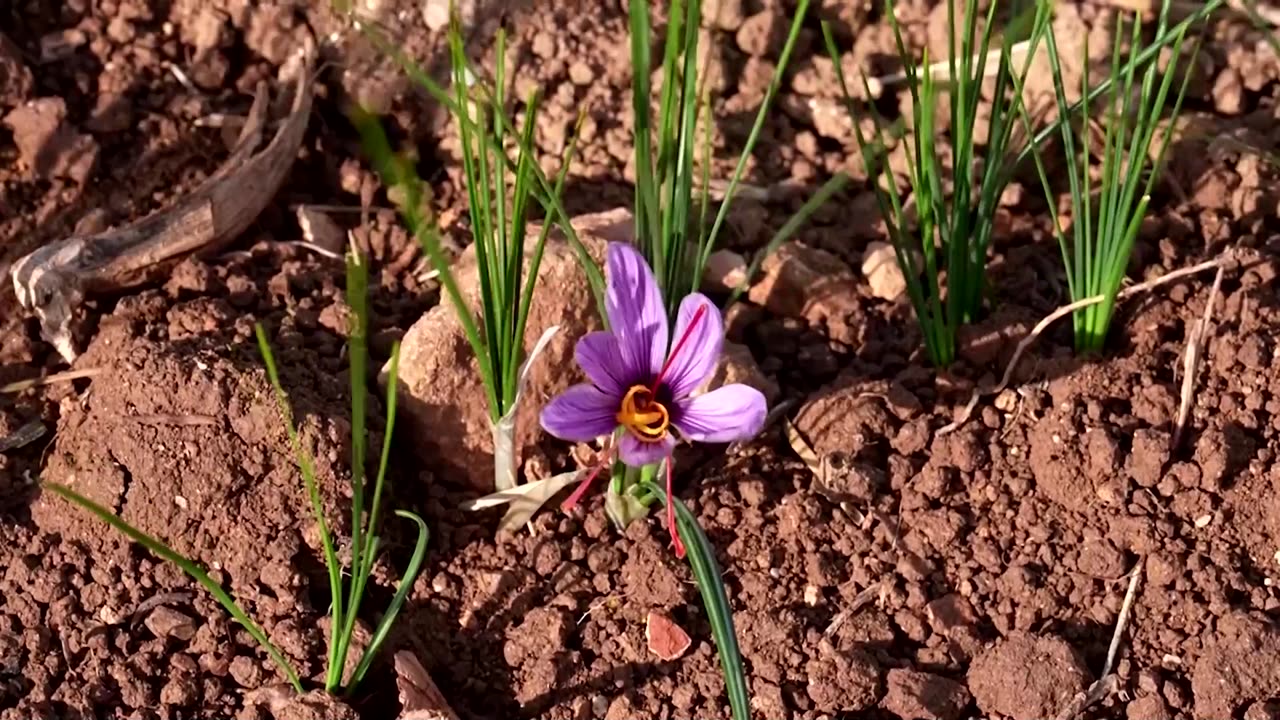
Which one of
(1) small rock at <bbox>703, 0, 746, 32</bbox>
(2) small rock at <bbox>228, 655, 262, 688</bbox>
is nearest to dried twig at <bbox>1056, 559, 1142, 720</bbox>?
(2) small rock at <bbox>228, 655, 262, 688</bbox>

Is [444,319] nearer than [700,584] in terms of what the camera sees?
No

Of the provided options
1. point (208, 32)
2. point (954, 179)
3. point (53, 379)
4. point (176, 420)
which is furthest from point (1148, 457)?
point (208, 32)

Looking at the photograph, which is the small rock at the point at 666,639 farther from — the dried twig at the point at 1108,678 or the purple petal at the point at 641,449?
the dried twig at the point at 1108,678

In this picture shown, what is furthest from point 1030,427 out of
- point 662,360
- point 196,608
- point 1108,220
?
point 196,608

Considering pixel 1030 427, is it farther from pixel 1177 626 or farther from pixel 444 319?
pixel 444 319

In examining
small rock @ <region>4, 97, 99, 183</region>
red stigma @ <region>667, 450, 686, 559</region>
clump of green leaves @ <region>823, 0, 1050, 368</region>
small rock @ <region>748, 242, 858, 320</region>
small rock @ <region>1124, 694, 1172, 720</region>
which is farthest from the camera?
small rock @ <region>4, 97, 99, 183</region>

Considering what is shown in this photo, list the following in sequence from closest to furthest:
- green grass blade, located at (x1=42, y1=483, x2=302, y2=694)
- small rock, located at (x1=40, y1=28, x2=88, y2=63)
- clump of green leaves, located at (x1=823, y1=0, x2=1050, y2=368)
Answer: green grass blade, located at (x1=42, y1=483, x2=302, y2=694) < clump of green leaves, located at (x1=823, y1=0, x2=1050, y2=368) < small rock, located at (x1=40, y1=28, x2=88, y2=63)

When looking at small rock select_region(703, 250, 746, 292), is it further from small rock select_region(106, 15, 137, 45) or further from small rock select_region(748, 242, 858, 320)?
small rock select_region(106, 15, 137, 45)
